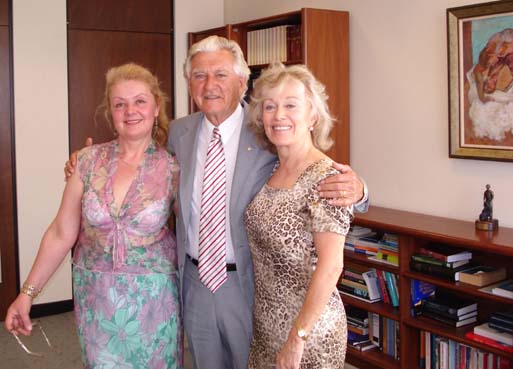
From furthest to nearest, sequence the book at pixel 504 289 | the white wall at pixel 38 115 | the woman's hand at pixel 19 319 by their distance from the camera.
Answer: the white wall at pixel 38 115
the book at pixel 504 289
the woman's hand at pixel 19 319

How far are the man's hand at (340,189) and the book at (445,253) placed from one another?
1540mm

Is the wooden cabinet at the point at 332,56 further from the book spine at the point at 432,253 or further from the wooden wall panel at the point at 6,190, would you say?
the wooden wall panel at the point at 6,190

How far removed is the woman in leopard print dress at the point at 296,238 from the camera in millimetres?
1852

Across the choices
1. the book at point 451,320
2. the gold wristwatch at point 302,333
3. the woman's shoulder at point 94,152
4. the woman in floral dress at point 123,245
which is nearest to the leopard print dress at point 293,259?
the gold wristwatch at point 302,333

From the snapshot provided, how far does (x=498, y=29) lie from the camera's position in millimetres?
3236

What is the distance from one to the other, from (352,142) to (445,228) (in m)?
1.09

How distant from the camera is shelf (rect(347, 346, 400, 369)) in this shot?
3648 millimetres

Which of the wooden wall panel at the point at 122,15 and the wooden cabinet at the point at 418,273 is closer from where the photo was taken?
the wooden cabinet at the point at 418,273

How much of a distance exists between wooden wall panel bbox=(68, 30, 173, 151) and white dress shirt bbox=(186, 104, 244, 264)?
281 cm

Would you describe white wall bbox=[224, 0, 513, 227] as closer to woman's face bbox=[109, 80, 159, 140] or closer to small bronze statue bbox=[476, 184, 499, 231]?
small bronze statue bbox=[476, 184, 499, 231]

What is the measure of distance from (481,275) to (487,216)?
31 centimetres

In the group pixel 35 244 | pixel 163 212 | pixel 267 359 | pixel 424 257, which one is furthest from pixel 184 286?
pixel 35 244

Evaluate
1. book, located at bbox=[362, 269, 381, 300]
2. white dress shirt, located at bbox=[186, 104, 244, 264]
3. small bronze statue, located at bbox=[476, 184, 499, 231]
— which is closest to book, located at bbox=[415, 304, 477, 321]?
book, located at bbox=[362, 269, 381, 300]

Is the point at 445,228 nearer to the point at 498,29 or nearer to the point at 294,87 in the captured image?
the point at 498,29
